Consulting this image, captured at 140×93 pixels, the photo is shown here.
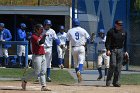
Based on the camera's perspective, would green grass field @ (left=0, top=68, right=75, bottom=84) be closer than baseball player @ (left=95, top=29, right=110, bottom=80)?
Yes

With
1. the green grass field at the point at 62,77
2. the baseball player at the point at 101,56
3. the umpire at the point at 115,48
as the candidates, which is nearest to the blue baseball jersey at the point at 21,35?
the green grass field at the point at 62,77

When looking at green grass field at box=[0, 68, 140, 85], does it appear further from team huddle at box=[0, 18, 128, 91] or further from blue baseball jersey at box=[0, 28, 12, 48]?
blue baseball jersey at box=[0, 28, 12, 48]

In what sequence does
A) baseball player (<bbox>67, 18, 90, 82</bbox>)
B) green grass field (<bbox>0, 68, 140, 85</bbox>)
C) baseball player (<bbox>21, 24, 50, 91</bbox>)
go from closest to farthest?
baseball player (<bbox>21, 24, 50, 91</bbox>)
baseball player (<bbox>67, 18, 90, 82</bbox>)
green grass field (<bbox>0, 68, 140, 85</bbox>)

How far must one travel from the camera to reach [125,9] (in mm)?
21953

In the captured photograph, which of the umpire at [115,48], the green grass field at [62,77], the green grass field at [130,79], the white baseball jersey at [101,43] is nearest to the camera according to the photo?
the umpire at [115,48]

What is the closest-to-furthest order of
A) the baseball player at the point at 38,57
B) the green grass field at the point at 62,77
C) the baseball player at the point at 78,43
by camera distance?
the baseball player at the point at 38,57, the baseball player at the point at 78,43, the green grass field at the point at 62,77

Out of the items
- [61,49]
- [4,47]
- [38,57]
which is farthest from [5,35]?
[38,57]

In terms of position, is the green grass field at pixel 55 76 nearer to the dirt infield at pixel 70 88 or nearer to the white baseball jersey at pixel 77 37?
the dirt infield at pixel 70 88

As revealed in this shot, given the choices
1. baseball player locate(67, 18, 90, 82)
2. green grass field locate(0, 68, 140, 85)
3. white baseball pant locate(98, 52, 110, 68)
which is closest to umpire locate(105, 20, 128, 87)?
baseball player locate(67, 18, 90, 82)

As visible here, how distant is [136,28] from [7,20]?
708 cm

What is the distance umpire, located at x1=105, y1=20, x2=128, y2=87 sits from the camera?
1497cm

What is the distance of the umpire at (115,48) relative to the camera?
15.0 m

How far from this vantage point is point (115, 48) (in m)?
15.1

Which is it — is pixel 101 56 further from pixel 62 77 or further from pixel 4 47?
pixel 4 47
